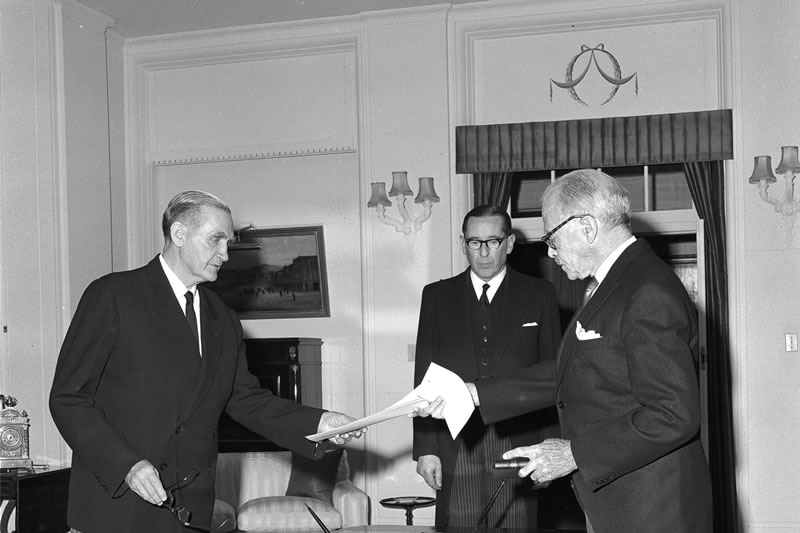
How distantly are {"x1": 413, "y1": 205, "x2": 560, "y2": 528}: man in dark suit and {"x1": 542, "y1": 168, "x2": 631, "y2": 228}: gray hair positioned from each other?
1.82 meters

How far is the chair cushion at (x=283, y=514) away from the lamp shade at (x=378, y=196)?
100 inches

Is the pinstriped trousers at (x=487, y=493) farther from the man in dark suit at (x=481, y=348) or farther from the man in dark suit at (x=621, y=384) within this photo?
the man in dark suit at (x=621, y=384)

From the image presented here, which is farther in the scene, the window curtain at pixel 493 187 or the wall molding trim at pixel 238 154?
the wall molding trim at pixel 238 154

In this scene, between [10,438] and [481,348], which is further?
[10,438]

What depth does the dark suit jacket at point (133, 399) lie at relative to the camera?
3.23 meters

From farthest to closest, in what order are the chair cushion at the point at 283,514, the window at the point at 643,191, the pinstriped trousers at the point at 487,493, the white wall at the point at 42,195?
the window at the point at 643,191
the white wall at the point at 42,195
the chair cushion at the point at 283,514
the pinstriped trousers at the point at 487,493

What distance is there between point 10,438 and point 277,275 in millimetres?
2891

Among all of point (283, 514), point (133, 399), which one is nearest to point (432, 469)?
point (133, 399)

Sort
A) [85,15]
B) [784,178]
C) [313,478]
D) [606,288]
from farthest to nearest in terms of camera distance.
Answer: [85,15], [784,178], [313,478], [606,288]

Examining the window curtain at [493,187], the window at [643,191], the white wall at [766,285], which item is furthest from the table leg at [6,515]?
the window at [643,191]

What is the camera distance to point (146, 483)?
3109 mm

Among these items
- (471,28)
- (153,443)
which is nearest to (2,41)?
(471,28)

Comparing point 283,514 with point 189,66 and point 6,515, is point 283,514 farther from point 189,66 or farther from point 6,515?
point 189,66

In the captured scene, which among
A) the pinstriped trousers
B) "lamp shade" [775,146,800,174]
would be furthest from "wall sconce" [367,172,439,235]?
the pinstriped trousers
